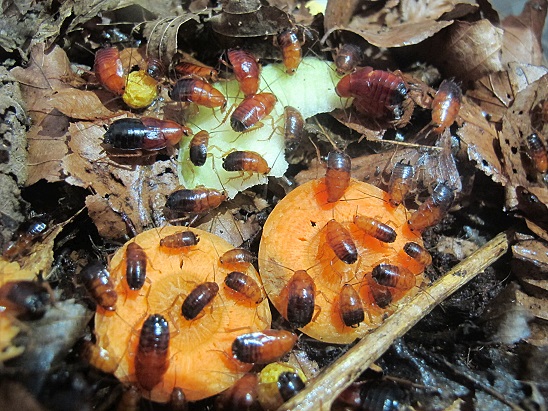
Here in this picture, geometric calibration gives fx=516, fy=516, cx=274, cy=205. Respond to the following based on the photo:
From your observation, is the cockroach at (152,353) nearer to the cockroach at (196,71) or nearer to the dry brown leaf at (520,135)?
the cockroach at (196,71)

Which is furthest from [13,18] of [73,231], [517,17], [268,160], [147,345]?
[517,17]

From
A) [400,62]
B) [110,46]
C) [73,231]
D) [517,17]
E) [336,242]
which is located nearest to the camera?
[336,242]

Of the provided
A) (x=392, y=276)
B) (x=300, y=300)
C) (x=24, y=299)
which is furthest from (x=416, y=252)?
(x=24, y=299)

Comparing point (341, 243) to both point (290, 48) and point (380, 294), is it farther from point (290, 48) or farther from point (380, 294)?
point (290, 48)

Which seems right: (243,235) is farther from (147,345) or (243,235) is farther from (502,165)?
(502,165)

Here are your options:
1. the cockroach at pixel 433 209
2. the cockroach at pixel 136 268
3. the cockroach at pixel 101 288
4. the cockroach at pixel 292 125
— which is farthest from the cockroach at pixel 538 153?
the cockroach at pixel 101 288
